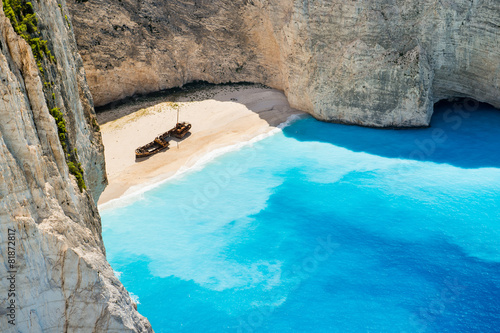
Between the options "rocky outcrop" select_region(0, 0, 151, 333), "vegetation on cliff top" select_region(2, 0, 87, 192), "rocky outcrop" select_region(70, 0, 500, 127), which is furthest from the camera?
"rocky outcrop" select_region(70, 0, 500, 127)

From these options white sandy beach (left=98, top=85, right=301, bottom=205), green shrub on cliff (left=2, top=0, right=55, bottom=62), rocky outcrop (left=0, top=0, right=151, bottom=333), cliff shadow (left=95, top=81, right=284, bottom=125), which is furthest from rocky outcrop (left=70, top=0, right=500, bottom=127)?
rocky outcrop (left=0, top=0, right=151, bottom=333)

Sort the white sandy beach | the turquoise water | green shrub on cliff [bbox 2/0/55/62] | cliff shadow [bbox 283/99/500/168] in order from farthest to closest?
the white sandy beach
cliff shadow [bbox 283/99/500/168]
the turquoise water
green shrub on cliff [bbox 2/0/55/62]

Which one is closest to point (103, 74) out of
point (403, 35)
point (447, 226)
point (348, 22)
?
point (348, 22)

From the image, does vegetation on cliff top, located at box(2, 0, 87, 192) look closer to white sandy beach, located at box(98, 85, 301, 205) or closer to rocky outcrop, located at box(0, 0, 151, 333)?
rocky outcrop, located at box(0, 0, 151, 333)

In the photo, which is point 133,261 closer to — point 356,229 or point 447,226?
point 356,229

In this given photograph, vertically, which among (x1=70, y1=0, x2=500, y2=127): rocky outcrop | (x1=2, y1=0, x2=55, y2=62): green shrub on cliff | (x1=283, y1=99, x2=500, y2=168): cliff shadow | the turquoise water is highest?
(x1=2, y1=0, x2=55, y2=62): green shrub on cliff

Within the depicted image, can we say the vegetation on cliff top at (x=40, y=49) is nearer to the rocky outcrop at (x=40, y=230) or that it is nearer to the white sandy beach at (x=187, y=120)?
the rocky outcrop at (x=40, y=230)

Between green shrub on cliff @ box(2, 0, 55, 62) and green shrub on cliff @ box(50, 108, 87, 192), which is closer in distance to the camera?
green shrub on cliff @ box(2, 0, 55, 62)
